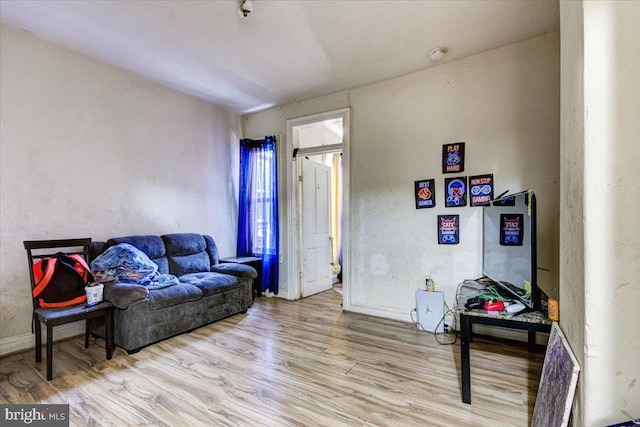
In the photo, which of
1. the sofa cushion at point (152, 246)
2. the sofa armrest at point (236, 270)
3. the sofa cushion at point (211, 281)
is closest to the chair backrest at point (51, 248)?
the sofa cushion at point (152, 246)

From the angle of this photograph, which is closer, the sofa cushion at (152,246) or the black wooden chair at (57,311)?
the black wooden chair at (57,311)

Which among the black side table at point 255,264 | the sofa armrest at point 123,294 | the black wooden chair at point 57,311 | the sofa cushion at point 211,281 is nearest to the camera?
the black wooden chair at point 57,311

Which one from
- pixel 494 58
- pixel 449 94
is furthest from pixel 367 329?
pixel 494 58

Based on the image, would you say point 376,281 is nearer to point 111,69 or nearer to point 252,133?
point 252,133

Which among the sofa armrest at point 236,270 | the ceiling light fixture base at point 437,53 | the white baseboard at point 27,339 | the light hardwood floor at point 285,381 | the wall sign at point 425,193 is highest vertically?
the ceiling light fixture base at point 437,53

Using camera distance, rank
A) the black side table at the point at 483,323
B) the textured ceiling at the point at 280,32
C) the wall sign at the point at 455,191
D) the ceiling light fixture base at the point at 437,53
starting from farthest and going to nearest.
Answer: the wall sign at the point at 455,191, the ceiling light fixture base at the point at 437,53, the textured ceiling at the point at 280,32, the black side table at the point at 483,323

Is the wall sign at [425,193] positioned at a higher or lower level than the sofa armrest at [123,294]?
higher

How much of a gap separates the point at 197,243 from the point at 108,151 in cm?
142

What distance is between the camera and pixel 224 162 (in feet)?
14.6

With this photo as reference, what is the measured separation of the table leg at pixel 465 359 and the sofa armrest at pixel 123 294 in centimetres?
254

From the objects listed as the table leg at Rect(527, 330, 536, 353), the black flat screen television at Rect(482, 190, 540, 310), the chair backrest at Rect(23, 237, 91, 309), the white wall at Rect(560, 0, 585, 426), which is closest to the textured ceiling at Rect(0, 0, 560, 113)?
the white wall at Rect(560, 0, 585, 426)

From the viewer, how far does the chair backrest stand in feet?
7.96

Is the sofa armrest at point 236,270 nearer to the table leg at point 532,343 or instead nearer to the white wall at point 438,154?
the white wall at point 438,154

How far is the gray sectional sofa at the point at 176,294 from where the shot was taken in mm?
2502
